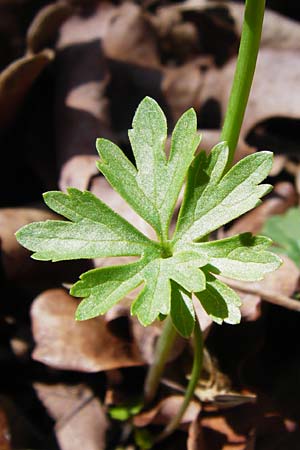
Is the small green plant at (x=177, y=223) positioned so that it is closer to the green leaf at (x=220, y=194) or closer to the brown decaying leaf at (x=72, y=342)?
the green leaf at (x=220, y=194)

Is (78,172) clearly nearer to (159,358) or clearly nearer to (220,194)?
(159,358)

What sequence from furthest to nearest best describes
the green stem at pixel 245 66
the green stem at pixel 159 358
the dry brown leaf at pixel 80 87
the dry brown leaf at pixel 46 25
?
the dry brown leaf at pixel 46 25
the dry brown leaf at pixel 80 87
the green stem at pixel 159 358
the green stem at pixel 245 66

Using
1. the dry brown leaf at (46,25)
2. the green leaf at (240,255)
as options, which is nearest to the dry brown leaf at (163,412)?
the green leaf at (240,255)

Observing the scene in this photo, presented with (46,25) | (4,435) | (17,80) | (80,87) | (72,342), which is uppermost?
(46,25)

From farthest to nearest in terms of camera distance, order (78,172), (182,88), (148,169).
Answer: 1. (182,88)
2. (78,172)
3. (148,169)

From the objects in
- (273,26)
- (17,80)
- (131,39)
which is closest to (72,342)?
(17,80)

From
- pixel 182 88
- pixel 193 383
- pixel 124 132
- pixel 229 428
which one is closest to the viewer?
pixel 193 383

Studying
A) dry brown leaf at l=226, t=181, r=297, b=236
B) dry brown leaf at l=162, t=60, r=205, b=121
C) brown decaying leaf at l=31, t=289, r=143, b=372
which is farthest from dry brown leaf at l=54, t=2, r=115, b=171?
dry brown leaf at l=226, t=181, r=297, b=236
